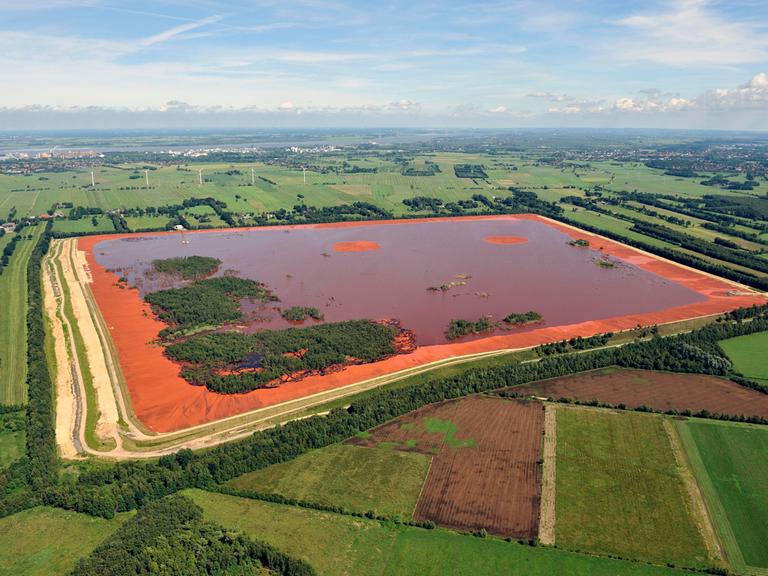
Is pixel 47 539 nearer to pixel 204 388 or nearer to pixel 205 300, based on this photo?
pixel 204 388

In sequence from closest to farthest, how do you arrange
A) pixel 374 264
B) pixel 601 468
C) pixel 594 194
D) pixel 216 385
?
pixel 601 468 → pixel 216 385 → pixel 374 264 → pixel 594 194

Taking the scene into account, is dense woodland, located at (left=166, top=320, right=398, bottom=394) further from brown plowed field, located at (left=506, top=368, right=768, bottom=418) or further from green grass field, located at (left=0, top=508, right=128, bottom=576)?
green grass field, located at (left=0, top=508, right=128, bottom=576)

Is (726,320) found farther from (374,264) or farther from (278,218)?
(278,218)

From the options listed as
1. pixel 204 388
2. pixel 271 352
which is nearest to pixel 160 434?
pixel 204 388

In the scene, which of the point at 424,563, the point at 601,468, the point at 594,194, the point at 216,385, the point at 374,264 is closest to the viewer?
the point at 424,563

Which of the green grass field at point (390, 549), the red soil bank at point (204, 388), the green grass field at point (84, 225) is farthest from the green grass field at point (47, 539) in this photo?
the green grass field at point (84, 225)

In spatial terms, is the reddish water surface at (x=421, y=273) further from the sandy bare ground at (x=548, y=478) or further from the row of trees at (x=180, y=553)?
the row of trees at (x=180, y=553)

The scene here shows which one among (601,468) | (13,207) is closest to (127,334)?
(601,468)
